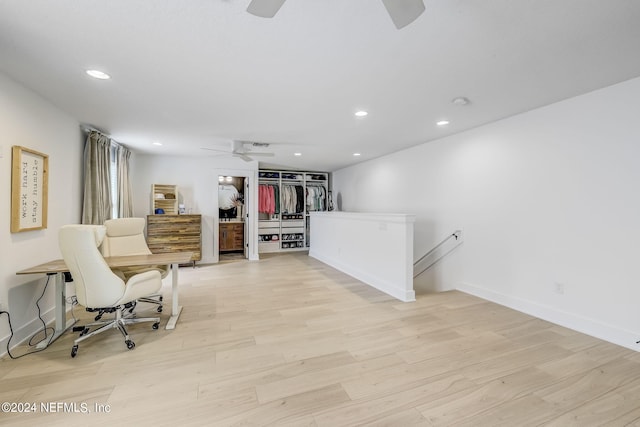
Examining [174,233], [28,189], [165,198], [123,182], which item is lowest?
[174,233]

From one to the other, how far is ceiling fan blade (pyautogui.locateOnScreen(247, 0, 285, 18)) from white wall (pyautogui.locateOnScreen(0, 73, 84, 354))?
99.6 inches

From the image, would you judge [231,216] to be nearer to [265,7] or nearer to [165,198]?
[165,198]

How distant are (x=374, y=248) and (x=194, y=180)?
13.5 feet

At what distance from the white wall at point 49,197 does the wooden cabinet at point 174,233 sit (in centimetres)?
175

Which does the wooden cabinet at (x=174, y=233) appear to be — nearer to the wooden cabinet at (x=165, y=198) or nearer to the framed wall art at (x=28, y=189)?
the wooden cabinet at (x=165, y=198)

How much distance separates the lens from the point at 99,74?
2.17 metres

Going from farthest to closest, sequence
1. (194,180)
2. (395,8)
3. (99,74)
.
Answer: (194,180), (99,74), (395,8)

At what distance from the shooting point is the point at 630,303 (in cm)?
232

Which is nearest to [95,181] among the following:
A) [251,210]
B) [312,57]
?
[251,210]

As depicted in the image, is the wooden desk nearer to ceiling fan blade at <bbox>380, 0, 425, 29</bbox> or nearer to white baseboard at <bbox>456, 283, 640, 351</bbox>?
ceiling fan blade at <bbox>380, 0, 425, 29</bbox>

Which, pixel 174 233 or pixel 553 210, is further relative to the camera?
pixel 174 233

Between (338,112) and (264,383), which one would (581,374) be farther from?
(338,112)

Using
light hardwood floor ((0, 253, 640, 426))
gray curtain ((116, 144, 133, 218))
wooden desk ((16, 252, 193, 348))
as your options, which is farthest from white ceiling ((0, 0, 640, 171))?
light hardwood floor ((0, 253, 640, 426))

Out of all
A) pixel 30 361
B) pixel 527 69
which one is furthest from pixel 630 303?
pixel 30 361
